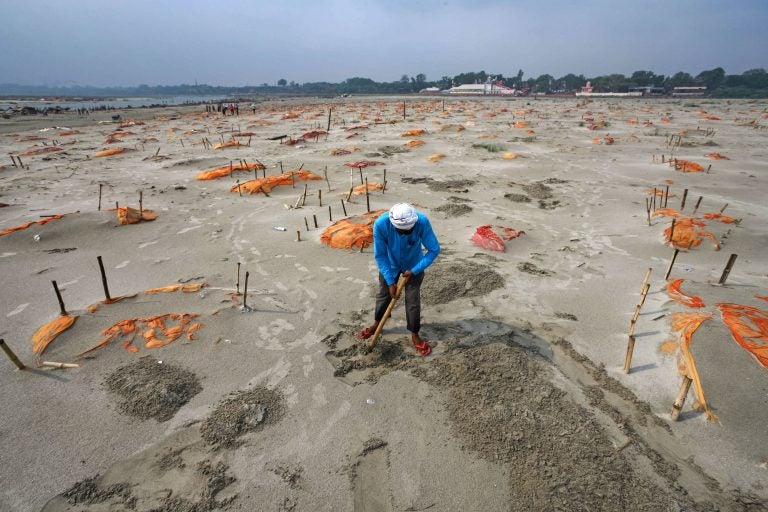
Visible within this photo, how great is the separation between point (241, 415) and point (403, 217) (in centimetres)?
273

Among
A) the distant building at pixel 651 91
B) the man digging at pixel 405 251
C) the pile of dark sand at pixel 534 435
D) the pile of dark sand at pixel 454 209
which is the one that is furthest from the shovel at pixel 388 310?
the distant building at pixel 651 91

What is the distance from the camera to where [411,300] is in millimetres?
4445

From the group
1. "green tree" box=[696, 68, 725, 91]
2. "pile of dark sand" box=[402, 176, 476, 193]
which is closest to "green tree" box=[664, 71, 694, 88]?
"green tree" box=[696, 68, 725, 91]

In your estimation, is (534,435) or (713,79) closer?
(534,435)

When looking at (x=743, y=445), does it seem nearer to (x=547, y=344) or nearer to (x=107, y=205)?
(x=547, y=344)

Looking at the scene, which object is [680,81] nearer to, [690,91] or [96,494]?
[690,91]

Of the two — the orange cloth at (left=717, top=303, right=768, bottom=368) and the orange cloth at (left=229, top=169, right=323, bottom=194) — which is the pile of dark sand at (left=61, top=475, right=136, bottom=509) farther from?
the orange cloth at (left=229, top=169, right=323, bottom=194)

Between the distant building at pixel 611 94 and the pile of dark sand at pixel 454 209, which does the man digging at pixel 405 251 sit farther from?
the distant building at pixel 611 94

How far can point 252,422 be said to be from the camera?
12.2 ft

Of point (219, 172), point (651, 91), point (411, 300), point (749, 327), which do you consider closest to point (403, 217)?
point (411, 300)

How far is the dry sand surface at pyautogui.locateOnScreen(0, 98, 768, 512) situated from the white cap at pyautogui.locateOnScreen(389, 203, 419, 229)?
69.8 inches

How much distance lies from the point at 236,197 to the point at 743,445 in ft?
39.1

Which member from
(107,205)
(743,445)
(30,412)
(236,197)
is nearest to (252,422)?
(30,412)

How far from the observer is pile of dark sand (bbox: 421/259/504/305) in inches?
231
